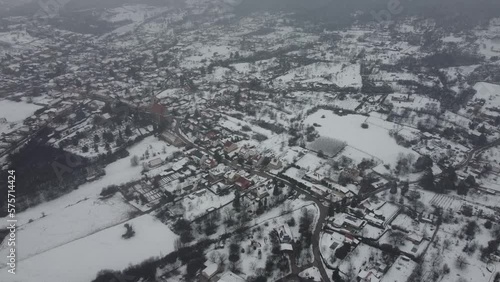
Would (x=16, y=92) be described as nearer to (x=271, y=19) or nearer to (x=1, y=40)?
(x=1, y=40)

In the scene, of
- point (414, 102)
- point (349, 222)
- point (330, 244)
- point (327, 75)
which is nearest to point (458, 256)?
point (349, 222)

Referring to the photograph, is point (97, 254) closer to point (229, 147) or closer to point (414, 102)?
point (229, 147)

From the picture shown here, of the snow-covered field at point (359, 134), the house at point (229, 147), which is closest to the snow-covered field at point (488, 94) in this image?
the snow-covered field at point (359, 134)

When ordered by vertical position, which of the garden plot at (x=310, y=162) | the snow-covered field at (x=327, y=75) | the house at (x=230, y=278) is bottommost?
the snow-covered field at (x=327, y=75)

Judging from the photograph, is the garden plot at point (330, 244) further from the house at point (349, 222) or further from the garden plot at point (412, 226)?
the garden plot at point (412, 226)

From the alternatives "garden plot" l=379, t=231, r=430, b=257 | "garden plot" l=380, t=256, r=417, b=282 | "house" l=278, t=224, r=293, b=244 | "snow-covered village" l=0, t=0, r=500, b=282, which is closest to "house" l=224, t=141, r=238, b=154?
"snow-covered village" l=0, t=0, r=500, b=282

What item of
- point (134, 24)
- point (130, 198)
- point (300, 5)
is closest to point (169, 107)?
point (130, 198)
